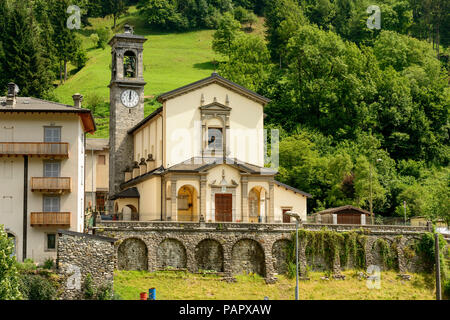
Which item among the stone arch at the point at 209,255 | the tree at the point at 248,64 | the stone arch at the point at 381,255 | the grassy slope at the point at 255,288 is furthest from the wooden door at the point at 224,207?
the tree at the point at 248,64

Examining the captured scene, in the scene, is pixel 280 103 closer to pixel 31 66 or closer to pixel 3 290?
pixel 31 66

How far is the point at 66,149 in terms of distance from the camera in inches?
1930

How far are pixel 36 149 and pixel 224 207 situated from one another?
1558 cm

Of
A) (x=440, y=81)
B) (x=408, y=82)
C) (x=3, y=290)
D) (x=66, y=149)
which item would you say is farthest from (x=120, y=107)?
(x=440, y=81)

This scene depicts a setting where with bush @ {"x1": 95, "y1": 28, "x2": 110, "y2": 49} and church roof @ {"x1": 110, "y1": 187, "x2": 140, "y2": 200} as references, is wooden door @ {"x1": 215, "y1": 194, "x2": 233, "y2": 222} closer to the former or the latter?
church roof @ {"x1": 110, "y1": 187, "x2": 140, "y2": 200}

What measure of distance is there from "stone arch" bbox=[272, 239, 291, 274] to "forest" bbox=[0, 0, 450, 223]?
16701 mm

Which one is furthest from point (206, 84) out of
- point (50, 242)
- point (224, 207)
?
point (50, 242)

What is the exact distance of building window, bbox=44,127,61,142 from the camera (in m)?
49.6

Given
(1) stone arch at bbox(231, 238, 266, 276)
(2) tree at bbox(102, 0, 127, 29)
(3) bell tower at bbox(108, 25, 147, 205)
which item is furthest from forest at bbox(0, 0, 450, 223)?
(2) tree at bbox(102, 0, 127, 29)

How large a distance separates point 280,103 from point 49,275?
54.3m

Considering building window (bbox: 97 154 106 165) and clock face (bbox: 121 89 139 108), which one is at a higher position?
clock face (bbox: 121 89 139 108)

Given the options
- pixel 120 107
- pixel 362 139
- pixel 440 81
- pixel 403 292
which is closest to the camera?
pixel 403 292

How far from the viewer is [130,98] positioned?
226 ft

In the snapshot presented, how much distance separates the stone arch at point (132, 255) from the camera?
50.7 meters
